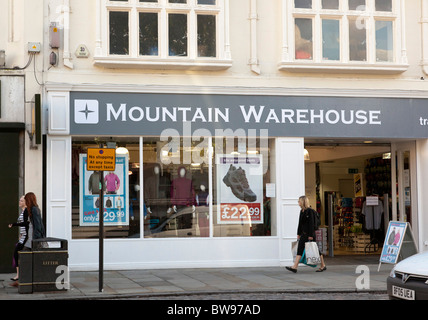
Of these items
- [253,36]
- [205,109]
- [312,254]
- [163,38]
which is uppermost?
[253,36]

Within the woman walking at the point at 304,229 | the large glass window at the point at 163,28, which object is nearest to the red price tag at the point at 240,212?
the woman walking at the point at 304,229

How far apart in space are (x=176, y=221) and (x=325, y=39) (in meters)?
5.98

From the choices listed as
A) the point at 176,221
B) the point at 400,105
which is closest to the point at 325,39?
the point at 400,105

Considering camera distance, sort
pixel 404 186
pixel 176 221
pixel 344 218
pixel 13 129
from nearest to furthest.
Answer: pixel 13 129, pixel 176 221, pixel 404 186, pixel 344 218

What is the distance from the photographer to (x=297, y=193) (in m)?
16.5

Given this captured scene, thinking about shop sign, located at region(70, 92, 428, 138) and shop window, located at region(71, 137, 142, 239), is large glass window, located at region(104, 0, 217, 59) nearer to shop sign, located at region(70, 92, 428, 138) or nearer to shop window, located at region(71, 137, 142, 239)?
shop sign, located at region(70, 92, 428, 138)

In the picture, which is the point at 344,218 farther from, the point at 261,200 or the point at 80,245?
the point at 80,245

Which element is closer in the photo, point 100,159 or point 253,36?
point 100,159

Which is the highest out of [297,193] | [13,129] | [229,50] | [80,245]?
[229,50]

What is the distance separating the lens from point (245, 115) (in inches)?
646

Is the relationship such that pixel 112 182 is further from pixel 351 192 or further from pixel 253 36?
pixel 351 192

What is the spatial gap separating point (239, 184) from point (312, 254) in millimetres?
2935

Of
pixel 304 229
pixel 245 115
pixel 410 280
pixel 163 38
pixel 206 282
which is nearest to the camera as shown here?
pixel 410 280

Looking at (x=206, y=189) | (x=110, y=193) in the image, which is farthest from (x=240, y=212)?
(x=110, y=193)
